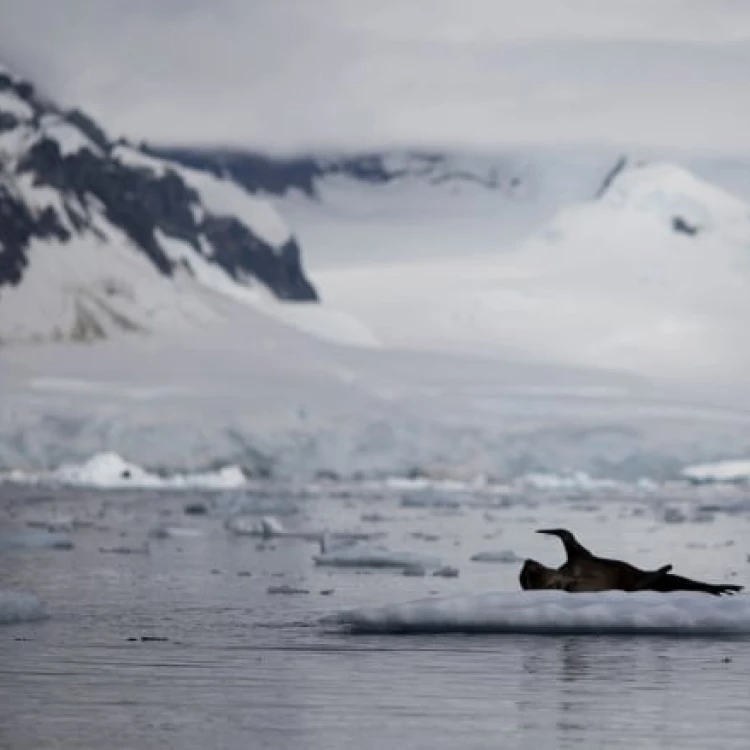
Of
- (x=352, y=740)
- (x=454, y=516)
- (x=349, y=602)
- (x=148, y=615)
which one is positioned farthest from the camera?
(x=454, y=516)

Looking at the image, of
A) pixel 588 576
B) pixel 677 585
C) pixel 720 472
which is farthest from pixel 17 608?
pixel 720 472

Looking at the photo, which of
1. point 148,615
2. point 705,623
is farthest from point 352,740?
point 148,615

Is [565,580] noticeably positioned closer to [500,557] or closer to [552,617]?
[552,617]

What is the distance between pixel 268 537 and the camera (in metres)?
44.3

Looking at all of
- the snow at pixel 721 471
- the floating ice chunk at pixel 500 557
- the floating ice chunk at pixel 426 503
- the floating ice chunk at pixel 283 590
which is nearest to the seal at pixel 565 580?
the floating ice chunk at pixel 283 590

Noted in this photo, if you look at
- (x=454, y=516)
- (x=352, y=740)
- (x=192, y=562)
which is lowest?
(x=352, y=740)

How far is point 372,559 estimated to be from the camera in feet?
104

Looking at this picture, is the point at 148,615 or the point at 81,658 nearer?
the point at 81,658

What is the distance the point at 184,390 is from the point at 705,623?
111m

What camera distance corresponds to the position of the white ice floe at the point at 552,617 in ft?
61.3

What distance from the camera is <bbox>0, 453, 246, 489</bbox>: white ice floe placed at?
93562 mm

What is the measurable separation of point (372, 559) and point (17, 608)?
11.8 m

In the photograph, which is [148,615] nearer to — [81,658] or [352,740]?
[81,658]

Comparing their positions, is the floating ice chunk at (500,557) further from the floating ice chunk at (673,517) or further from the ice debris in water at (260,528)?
the floating ice chunk at (673,517)
